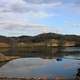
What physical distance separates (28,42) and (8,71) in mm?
45581

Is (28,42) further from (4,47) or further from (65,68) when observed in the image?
(65,68)

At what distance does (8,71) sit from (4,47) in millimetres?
42234

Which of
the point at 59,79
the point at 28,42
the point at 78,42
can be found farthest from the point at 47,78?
the point at 28,42

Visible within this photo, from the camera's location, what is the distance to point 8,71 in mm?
22562

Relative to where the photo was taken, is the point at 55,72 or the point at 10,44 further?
the point at 10,44

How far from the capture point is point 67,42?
224 ft

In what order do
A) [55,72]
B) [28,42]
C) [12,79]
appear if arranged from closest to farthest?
1. [12,79]
2. [55,72]
3. [28,42]

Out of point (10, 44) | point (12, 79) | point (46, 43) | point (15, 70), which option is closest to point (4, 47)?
point (10, 44)

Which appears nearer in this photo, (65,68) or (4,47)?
(65,68)

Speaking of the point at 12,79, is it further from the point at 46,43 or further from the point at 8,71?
the point at 46,43

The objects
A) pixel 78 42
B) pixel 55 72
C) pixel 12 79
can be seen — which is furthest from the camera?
pixel 78 42

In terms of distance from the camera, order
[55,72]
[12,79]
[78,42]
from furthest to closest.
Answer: [78,42]
[55,72]
[12,79]

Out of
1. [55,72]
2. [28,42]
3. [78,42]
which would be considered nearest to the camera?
[55,72]

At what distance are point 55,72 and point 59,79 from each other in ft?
8.07
